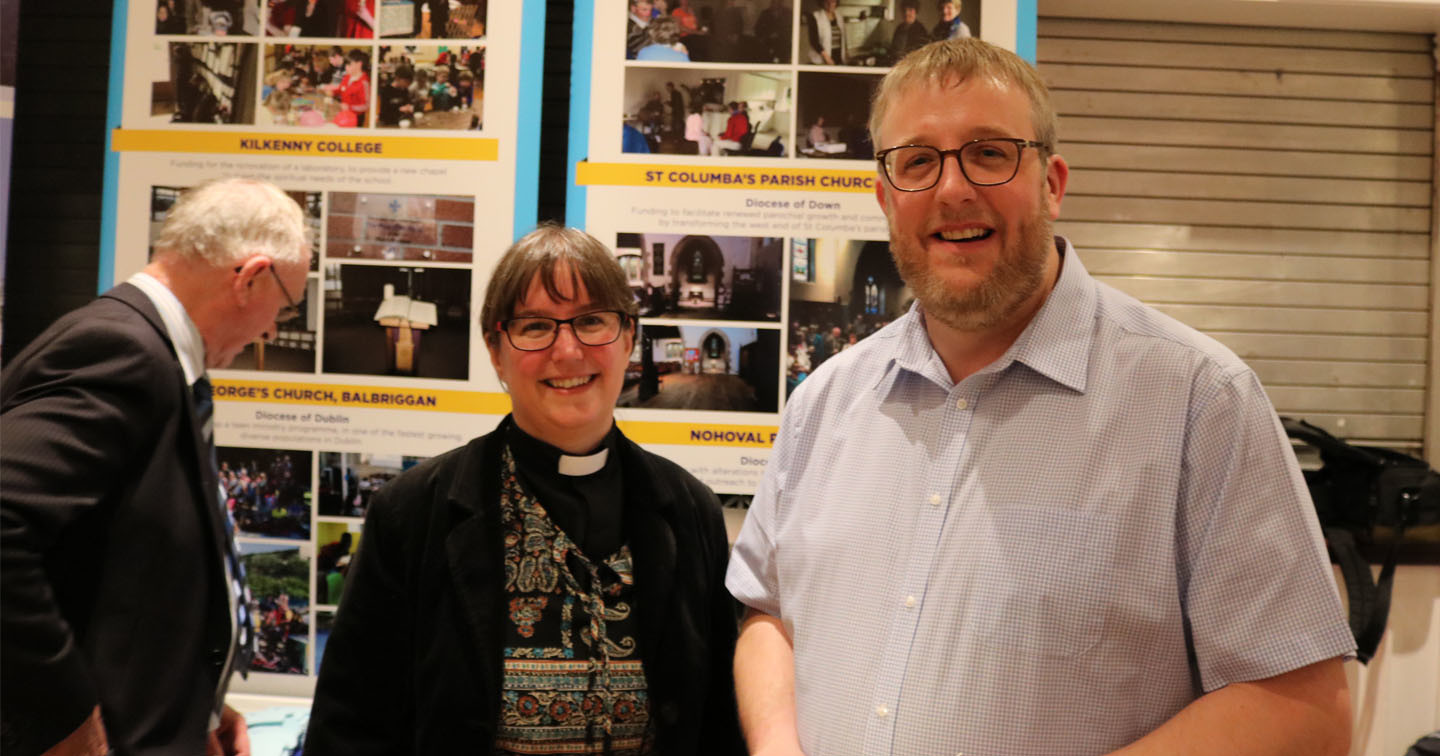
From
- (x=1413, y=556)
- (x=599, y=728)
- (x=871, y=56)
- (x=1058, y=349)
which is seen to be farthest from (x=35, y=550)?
(x=1413, y=556)

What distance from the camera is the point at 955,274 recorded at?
5.09 ft

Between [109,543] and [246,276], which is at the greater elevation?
[246,276]

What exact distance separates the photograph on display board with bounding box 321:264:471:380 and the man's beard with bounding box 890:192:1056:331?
2.05 m

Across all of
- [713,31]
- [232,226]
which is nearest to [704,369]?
[713,31]

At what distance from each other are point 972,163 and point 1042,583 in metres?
0.66

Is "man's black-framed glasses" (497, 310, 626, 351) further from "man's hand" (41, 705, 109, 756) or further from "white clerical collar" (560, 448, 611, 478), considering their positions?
"man's hand" (41, 705, 109, 756)

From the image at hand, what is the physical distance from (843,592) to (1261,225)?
3.47 meters

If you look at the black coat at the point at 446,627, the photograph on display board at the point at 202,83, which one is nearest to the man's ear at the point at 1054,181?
the black coat at the point at 446,627

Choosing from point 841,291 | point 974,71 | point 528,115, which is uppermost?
point 528,115

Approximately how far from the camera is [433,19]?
3275 mm

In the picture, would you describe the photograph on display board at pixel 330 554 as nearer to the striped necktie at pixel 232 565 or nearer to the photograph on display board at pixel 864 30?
the striped necktie at pixel 232 565

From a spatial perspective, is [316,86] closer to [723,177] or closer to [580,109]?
[580,109]

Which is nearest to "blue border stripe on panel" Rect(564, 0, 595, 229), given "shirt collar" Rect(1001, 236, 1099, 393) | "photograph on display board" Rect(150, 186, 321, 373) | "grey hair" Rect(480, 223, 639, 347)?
"photograph on display board" Rect(150, 186, 321, 373)

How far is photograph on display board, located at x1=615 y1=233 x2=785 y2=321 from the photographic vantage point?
322 cm
